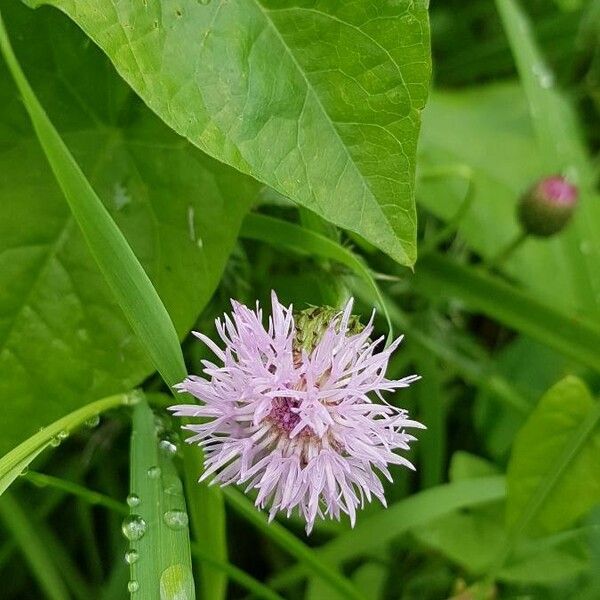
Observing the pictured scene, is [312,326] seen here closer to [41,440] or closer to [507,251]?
[41,440]

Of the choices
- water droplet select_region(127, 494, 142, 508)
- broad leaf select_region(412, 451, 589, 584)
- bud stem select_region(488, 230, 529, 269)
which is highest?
bud stem select_region(488, 230, 529, 269)

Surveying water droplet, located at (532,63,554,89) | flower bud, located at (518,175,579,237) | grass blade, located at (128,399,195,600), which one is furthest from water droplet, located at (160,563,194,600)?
water droplet, located at (532,63,554,89)

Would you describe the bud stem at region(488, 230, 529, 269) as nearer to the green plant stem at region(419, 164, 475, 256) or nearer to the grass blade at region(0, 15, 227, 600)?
the green plant stem at region(419, 164, 475, 256)

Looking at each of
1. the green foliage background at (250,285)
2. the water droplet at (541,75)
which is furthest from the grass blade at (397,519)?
the water droplet at (541,75)

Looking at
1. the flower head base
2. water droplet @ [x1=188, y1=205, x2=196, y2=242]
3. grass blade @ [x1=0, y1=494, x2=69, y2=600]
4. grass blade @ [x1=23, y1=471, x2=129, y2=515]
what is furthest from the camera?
grass blade @ [x1=0, y1=494, x2=69, y2=600]

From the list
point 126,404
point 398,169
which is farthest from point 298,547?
point 398,169

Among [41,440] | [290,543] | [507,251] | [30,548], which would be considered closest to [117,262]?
[41,440]

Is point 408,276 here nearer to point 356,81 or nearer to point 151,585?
point 356,81
